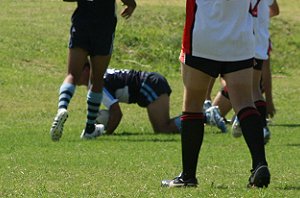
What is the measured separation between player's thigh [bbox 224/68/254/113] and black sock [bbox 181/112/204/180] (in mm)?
282

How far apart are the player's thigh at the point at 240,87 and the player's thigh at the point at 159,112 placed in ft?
17.0

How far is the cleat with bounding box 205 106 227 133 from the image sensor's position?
41.2 ft

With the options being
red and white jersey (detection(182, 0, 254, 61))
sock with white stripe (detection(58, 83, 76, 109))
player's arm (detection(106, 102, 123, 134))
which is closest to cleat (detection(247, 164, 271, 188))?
red and white jersey (detection(182, 0, 254, 61))

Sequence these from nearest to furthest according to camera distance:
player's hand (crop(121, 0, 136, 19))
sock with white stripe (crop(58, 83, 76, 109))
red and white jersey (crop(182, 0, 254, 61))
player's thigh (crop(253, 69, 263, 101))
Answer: red and white jersey (crop(182, 0, 254, 61))
player's thigh (crop(253, 69, 263, 101))
sock with white stripe (crop(58, 83, 76, 109))
player's hand (crop(121, 0, 136, 19))

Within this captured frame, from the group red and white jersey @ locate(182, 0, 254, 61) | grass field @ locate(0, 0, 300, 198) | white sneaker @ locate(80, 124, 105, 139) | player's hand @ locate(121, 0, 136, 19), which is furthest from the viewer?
white sneaker @ locate(80, 124, 105, 139)

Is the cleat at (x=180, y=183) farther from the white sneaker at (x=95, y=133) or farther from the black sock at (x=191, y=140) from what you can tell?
the white sneaker at (x=95, y=133)

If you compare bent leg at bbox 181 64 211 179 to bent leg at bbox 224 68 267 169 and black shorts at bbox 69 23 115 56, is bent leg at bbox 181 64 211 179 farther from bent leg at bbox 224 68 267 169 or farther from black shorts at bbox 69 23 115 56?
black shorts at bbox 69 23 115 56

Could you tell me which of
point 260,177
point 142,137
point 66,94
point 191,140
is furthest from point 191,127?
point 142,137

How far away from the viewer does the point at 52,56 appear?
20.1 meters

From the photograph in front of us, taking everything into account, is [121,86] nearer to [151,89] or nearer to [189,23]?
[151,89]

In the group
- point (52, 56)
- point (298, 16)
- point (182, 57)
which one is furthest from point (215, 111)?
point (298, 16)

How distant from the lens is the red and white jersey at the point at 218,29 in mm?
7273

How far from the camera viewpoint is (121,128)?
1312 centimetres

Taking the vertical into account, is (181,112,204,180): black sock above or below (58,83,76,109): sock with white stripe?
above
